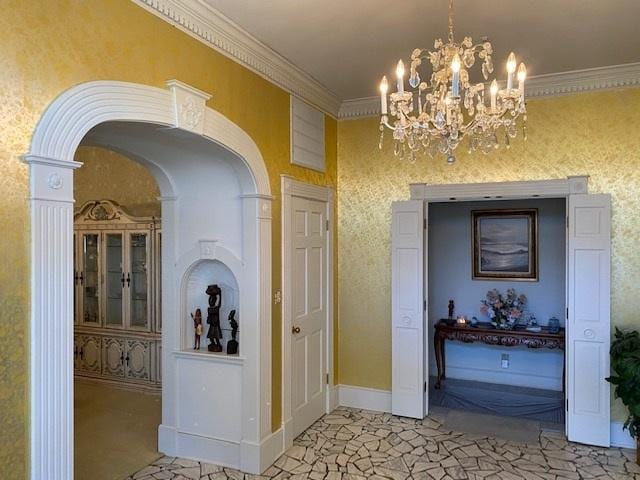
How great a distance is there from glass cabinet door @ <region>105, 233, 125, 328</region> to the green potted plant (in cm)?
490

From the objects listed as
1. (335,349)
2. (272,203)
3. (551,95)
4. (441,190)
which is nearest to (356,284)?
(335,349)

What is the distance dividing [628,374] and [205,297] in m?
3.27

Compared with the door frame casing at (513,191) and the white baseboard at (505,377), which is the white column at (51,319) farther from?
the white baseboard at (505,377)

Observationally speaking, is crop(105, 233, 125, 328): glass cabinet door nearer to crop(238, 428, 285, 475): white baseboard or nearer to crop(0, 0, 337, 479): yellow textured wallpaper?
crop(238, 428, 285, 475): white baseboard

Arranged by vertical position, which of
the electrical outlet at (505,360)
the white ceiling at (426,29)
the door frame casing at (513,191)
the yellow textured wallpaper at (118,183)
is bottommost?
the electrical outlet at (505,360)

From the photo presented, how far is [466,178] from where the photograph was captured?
14.7 ft

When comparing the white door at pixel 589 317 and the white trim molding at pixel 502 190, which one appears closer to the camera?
the white door at pixel 589 317

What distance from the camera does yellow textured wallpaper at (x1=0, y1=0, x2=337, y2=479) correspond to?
190 centimetres

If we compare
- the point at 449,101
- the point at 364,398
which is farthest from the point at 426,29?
the point at 364,398

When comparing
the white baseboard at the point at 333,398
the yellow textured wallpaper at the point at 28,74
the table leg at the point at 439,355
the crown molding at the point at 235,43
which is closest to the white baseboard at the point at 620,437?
the table leg at the point at 439,355

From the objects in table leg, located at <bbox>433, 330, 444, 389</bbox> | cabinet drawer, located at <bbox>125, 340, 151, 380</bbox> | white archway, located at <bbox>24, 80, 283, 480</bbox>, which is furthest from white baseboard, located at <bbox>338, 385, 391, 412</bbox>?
cabinet drawer, located at <bbox>125, 340, 151, 380</bbox>

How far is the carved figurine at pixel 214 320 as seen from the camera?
3.82 metres

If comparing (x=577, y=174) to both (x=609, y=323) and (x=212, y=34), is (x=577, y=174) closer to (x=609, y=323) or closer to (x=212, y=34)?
(x=609, y=323)

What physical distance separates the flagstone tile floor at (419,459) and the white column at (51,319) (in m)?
1.66
